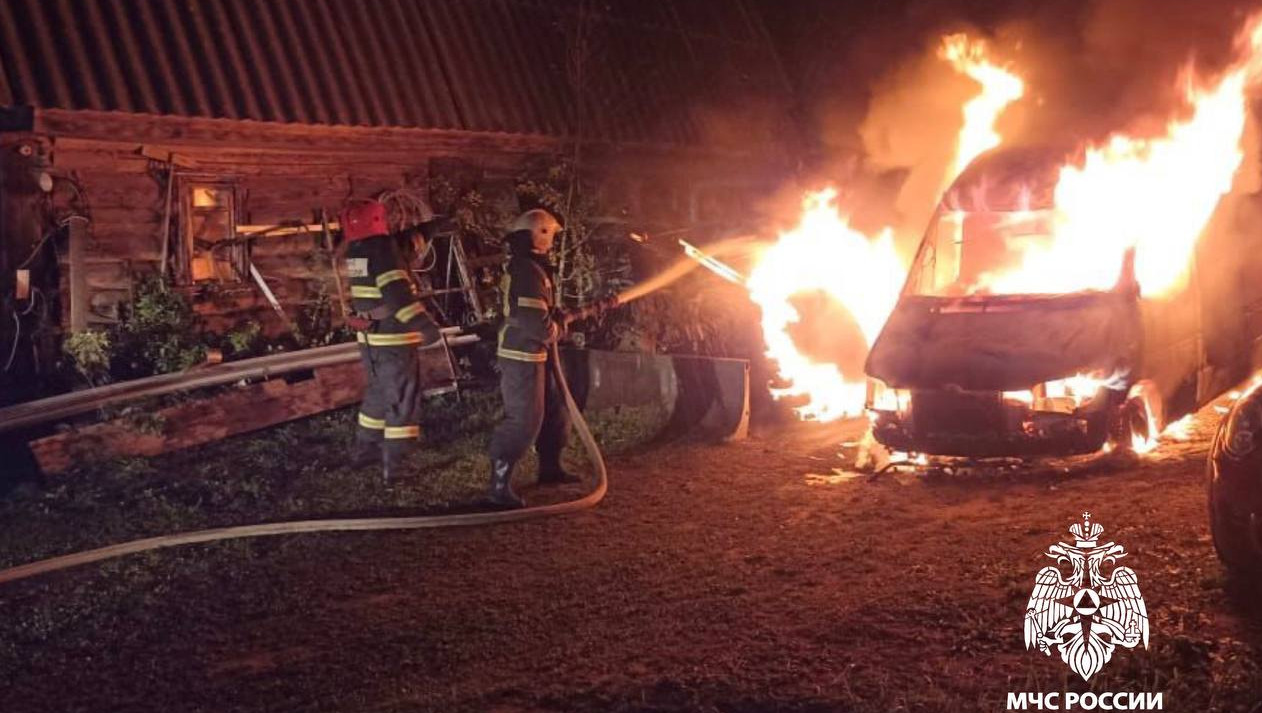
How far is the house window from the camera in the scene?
1063cm

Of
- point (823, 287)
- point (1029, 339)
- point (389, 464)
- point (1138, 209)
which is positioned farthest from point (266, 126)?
point (1138, 209)

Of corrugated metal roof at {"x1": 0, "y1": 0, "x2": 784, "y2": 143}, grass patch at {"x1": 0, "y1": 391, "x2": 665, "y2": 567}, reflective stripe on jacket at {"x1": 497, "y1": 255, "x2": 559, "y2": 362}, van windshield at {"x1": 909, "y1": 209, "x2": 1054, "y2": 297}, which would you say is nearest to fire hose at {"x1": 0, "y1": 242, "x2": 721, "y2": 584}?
reflective stripe on jacket at {"x1": 497, "y1": 255, "x2": 559, "y2": 362}

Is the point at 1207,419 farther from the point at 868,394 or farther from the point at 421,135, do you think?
the point at 421,135

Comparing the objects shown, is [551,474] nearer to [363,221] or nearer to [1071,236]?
[363,221]

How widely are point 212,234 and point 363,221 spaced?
433 centimetres

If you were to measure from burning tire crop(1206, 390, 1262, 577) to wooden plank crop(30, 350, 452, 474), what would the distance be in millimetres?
7575

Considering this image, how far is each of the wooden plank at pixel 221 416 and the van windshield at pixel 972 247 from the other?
5142 millimetres

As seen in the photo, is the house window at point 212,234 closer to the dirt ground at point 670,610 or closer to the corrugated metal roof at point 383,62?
the corrugated metal roof at point 383,62

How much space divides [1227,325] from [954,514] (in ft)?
12.4

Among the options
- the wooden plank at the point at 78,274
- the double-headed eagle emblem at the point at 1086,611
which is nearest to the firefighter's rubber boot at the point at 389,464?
the wooden plank at the point at 78,274

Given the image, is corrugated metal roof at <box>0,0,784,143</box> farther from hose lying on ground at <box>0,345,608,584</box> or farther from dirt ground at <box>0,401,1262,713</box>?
dirt ground at <box>0,401,1262,713</box>

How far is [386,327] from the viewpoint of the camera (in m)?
7.64

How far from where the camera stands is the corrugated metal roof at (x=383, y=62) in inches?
383

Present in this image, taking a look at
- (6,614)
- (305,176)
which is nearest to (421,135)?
(305,176)
